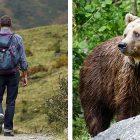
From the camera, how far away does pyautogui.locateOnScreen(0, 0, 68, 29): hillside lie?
687 centimetres

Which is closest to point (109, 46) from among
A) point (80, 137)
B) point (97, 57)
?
point (97, 57)

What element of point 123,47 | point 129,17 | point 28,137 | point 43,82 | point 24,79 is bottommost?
point 28,137

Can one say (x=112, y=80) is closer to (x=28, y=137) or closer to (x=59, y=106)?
(x=59, y=106)

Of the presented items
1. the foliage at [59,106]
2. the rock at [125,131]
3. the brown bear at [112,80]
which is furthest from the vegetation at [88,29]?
the rock at [125,131]

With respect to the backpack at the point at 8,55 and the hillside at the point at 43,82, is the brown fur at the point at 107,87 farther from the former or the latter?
the backpack at the point at 8,55

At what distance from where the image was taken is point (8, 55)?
6023 mm

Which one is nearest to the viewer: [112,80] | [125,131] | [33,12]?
[125,131]

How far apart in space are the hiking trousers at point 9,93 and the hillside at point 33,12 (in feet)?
2.93

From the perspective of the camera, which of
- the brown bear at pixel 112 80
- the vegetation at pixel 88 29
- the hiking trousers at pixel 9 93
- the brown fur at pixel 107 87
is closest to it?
the brown bear at pixel 112 80

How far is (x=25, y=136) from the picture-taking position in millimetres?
6496

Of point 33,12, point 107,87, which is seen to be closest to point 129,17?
point 107,87

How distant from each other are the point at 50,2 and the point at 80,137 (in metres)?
1.40

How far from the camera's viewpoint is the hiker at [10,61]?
6025 mm

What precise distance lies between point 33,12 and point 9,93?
1300 mm
